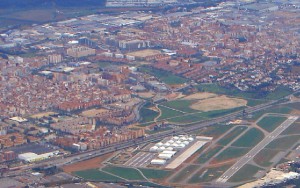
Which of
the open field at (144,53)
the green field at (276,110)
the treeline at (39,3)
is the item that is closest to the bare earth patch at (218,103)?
the green field at (276,110)

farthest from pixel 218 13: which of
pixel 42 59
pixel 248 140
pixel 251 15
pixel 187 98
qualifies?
pixel 248 140

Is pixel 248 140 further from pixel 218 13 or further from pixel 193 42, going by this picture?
pixel 218 13

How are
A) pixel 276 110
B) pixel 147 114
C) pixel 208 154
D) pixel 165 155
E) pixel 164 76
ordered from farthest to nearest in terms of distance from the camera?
pixel 164 76
pixel 276 110
pixel 147 114
pixel 208 154
pixel 165 155

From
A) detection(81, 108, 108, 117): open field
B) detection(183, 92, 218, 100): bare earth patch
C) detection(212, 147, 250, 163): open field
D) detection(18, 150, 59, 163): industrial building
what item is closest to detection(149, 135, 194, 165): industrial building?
detection(212, 147, 250, 163): open field

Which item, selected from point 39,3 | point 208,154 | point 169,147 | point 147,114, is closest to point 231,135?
point 208,154

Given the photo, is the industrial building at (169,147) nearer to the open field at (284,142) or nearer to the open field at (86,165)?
the open field at (86,165)

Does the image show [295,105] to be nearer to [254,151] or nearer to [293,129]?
[293,129]

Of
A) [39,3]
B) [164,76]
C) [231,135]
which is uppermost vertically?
[39,3]

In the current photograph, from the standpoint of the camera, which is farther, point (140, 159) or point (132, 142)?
point (132, 142)
